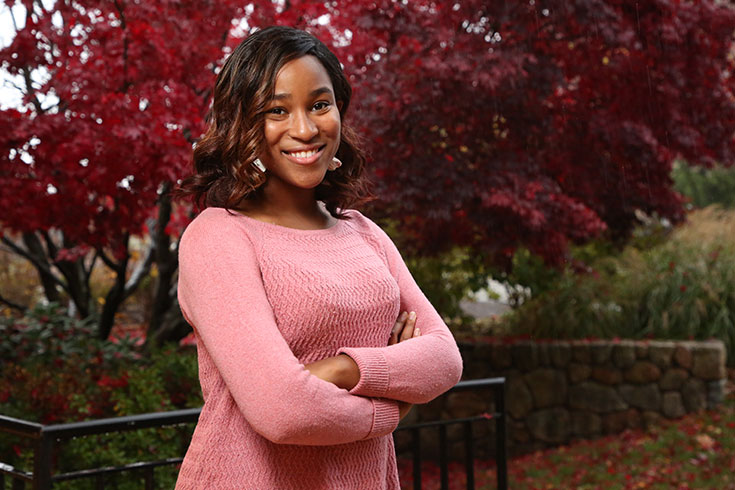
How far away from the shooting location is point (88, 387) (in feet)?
15.8

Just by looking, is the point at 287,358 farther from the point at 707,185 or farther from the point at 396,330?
the point at 707,185

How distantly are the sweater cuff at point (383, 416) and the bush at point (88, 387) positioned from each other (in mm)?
3007

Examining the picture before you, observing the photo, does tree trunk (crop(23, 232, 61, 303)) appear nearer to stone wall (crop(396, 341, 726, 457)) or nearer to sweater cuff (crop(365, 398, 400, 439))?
stone wall (crop(396, 341, 726, 457))

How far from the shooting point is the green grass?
613cm

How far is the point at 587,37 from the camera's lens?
5.50 metres

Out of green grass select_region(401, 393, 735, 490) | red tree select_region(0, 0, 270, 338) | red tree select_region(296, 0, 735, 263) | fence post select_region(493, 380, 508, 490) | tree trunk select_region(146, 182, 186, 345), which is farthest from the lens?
green grass select_region(401, 393, 735, 490)

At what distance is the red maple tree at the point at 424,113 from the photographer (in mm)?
4012

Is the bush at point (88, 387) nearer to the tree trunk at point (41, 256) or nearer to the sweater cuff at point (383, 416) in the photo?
the tree trunk at point (41, 256)

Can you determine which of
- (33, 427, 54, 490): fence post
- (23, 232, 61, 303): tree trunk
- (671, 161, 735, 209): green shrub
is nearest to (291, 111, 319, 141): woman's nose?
(33, 427, 54, 490): fence post

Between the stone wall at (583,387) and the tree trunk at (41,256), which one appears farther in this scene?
the stone wall at (583,387)

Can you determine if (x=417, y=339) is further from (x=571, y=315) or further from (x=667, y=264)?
(x=667, y=264)

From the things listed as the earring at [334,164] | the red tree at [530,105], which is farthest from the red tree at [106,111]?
the earring at [334,164]

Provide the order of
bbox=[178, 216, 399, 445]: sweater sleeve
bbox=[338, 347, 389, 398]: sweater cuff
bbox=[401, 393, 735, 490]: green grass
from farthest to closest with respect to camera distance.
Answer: bbox=[401, 393, 735, 490]: green grass, bbox=[338, 347, 389, 398]: sweater cuff, bbox=[178, 216, 399, 445]: sweater sleeve

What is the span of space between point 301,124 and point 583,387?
676 cm
